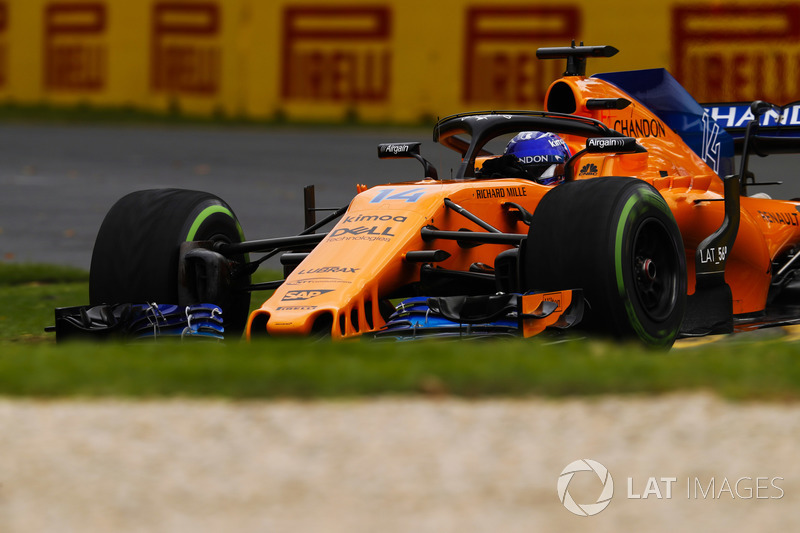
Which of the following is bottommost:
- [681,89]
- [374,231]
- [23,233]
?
[23,233]

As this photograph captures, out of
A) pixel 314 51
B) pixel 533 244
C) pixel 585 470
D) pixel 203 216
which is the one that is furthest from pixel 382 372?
pixel 314 51

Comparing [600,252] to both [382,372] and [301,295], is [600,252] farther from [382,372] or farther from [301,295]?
[382,372]

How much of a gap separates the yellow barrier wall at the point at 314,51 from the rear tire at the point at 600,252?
12669 millimetres

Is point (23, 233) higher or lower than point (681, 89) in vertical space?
lower

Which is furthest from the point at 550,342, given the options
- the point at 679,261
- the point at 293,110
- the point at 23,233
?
the point at 293,110

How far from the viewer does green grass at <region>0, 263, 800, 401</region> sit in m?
4.58

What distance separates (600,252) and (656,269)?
69cm

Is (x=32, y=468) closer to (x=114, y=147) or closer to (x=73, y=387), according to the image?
(x=73, y=387)

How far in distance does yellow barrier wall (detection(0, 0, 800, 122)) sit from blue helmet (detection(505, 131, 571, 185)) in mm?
11227

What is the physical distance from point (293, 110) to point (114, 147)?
313 cm

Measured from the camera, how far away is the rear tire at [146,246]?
707 centimetres

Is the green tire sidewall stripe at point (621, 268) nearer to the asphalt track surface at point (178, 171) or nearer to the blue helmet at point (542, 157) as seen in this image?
the blue helmet at point (542, 157)

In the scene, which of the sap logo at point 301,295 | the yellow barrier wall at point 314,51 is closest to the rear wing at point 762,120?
the sap logo at point 301,295

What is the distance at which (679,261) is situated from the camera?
6777 millimetres
